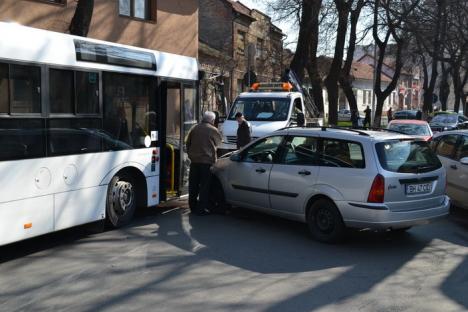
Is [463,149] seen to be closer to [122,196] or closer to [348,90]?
[122,196]

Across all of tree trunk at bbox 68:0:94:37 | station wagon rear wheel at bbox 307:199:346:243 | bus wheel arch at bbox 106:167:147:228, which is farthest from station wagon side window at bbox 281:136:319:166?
tree trunk at bbox 68:0:94:37

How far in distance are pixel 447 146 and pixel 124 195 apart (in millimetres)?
5951

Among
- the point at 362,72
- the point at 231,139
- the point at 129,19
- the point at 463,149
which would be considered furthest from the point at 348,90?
the point at 362,72

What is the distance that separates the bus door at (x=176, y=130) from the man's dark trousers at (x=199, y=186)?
250 mm

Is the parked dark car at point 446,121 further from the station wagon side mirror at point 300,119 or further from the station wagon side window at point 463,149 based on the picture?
the station wagon side window at point 463,149

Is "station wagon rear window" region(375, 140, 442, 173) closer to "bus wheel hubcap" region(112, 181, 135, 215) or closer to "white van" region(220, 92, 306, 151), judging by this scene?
"bus wheel hubcap" region(112, 181, 135, 215)

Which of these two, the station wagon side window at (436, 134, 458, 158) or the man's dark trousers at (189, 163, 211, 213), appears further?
the station wagon side window at (436, 134, 458, 158)

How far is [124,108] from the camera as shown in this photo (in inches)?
317

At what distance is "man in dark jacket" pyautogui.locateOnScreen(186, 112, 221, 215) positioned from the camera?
30.1ft

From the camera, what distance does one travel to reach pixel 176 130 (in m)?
9.47

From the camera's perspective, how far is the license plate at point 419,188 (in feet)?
23.2

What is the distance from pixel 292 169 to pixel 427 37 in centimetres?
2196

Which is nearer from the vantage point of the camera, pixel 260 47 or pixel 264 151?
pixel 264 151

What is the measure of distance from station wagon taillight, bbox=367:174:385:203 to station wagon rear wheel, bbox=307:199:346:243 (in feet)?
1.93
